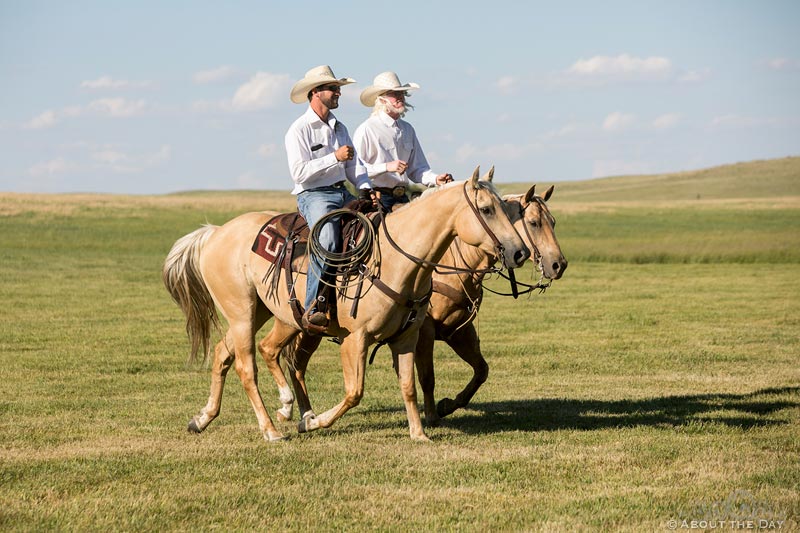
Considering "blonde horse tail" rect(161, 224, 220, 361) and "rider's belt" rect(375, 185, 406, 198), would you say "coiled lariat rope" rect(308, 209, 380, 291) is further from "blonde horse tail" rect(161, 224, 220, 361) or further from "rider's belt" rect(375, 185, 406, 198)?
"blonde horse tail" rect(161, 224, 220, 361)

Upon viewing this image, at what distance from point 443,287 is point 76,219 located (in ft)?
183

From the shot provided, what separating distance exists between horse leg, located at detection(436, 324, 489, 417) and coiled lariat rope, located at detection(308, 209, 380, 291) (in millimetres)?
1795

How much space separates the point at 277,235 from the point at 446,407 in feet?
7.97

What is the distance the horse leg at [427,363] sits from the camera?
9.93 metres

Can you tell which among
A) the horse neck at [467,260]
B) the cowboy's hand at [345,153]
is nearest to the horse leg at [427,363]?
the horse neck at [467,260]

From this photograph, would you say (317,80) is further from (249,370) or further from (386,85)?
(249,370)

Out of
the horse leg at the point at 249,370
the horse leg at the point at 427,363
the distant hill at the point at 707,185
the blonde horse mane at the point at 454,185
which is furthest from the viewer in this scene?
the distant hill at the point at 707,185

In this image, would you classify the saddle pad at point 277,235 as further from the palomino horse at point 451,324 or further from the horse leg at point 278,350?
the palomino horse at point 451,324

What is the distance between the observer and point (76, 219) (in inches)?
2437

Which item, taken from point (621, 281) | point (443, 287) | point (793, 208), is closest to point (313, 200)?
point (443, 287)

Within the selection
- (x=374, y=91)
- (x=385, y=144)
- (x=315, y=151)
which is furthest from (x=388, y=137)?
(x=315, y=151)

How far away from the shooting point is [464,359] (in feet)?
33.9

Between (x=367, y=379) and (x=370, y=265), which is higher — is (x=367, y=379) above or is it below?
below

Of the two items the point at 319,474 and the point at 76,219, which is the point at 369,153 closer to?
the point at 319,474
